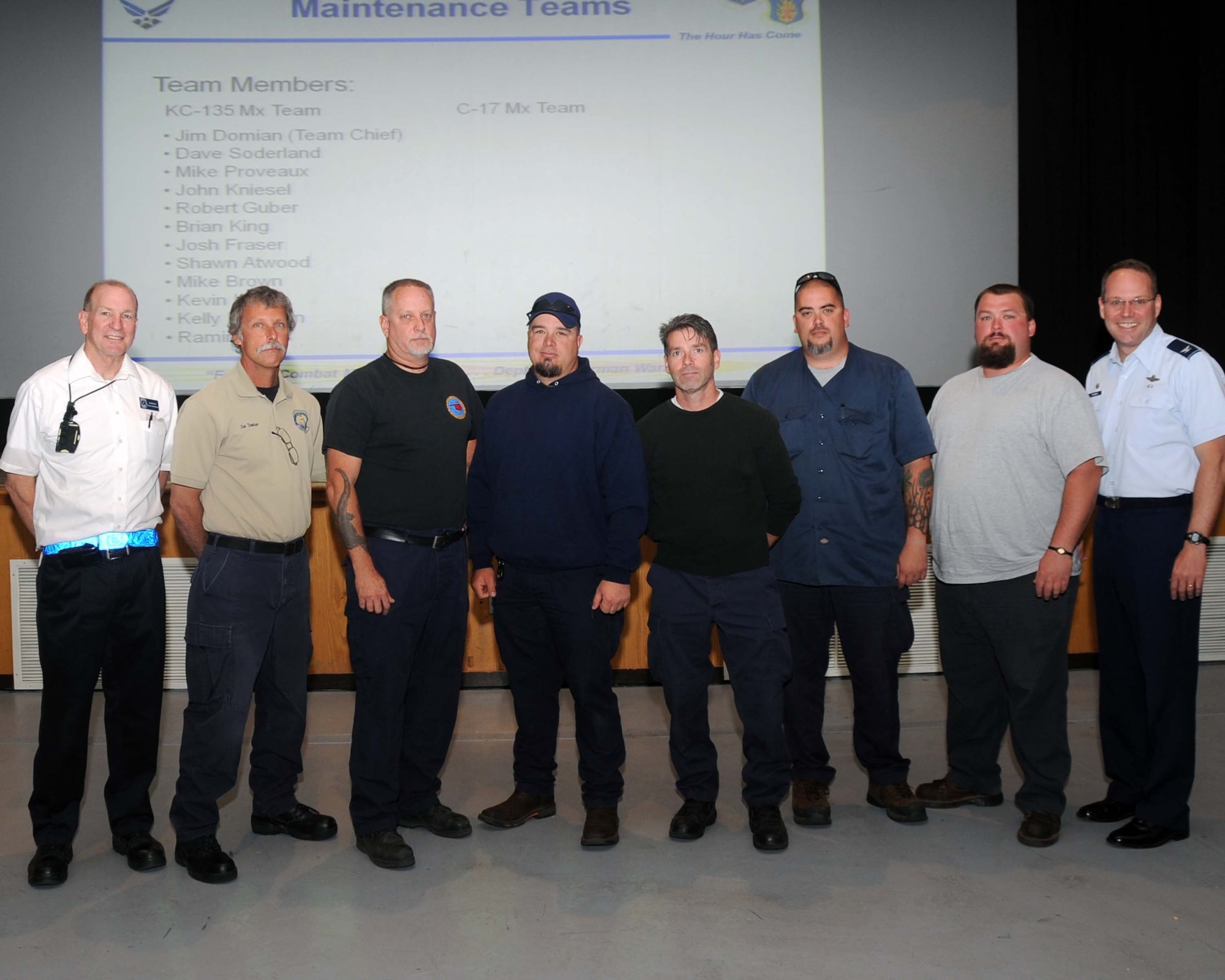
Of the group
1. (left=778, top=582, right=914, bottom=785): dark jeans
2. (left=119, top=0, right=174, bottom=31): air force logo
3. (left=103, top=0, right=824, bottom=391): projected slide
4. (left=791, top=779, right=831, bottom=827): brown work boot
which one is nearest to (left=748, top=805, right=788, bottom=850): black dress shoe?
(left=791, top=779, right=831, bottom=827): brown work boot

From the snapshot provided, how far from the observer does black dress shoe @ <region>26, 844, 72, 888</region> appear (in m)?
2.70

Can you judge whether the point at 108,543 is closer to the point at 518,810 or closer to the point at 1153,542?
the point at 518,810

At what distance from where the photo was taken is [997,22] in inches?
209

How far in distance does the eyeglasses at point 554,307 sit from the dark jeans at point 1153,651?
5.74 ft

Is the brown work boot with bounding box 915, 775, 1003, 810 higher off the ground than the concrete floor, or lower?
higher

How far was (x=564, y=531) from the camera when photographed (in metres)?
2.94

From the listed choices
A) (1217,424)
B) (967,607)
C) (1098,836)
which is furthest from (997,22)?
(1098,836)

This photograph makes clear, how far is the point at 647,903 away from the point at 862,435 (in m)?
1.50

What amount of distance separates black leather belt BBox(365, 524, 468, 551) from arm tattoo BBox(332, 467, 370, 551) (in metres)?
0.07

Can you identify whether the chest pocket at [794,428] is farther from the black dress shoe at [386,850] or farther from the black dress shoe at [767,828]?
the black dress shoe at [386,850]

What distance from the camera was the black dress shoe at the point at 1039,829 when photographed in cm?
291

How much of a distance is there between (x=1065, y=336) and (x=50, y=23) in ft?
18.3

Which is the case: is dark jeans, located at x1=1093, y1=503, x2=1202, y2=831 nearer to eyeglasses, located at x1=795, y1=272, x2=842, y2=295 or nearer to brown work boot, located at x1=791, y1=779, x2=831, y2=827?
brown work boot, located at x1=791, y1=779, x2=831, y2=827

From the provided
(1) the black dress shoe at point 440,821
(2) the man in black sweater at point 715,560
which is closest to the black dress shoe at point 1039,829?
(2) the man in black sweater at point 715,560
